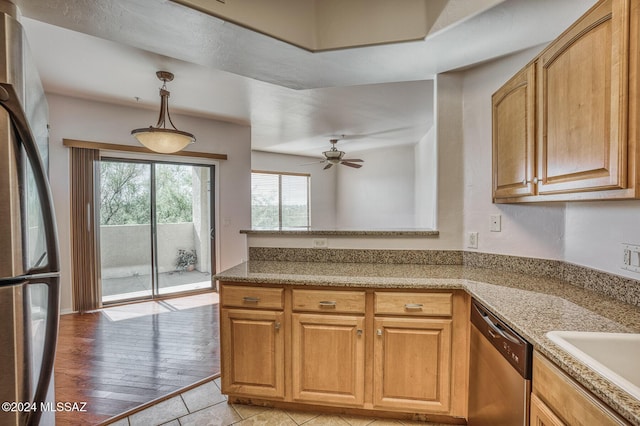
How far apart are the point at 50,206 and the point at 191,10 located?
43.4 inches

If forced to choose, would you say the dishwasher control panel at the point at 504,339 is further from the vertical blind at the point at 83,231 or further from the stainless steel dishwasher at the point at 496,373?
the vertical blind at the point at 83,231

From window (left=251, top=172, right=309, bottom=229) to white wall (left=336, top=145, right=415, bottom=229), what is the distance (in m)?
0.97

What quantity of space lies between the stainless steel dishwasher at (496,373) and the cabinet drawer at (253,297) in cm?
108

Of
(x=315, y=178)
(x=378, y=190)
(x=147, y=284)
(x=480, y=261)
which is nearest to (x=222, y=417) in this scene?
(x=480, y=261)

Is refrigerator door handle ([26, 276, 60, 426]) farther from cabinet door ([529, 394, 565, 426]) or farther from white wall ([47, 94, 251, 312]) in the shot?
white wall ([47, 94, 251, 312])

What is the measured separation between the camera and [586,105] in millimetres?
1147

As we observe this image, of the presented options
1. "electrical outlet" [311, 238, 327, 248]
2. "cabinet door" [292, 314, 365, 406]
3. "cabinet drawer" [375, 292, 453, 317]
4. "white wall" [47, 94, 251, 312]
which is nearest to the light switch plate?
"cabinet drawer" [375, 292, 453, 317]

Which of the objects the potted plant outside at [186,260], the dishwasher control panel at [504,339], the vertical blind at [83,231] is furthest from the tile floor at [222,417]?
the potted plant outside at [186,260]

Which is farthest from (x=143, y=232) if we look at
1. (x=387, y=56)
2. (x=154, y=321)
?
(x=387, y=56)

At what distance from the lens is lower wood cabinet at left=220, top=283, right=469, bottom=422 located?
172cm

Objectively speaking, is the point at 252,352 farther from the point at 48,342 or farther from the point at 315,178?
the point at 315,178

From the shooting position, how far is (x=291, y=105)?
384 cm

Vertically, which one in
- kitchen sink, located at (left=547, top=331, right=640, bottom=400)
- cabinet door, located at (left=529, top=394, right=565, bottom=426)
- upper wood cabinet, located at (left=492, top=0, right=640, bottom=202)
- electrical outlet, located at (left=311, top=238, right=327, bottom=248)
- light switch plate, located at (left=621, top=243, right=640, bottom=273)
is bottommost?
cabinet door, located at (left=529, top=394, right=565, bottom=426)

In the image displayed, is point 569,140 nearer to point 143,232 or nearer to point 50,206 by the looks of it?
point 50,206
